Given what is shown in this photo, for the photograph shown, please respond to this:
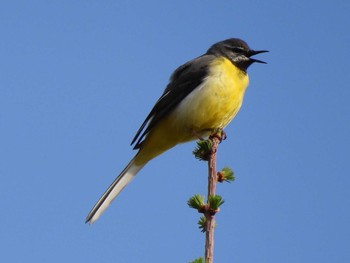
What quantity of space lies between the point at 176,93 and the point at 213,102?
670 millimetres

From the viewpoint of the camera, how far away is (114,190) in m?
6.10

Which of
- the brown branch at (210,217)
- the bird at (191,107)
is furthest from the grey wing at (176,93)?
the brown branch at (210,217)

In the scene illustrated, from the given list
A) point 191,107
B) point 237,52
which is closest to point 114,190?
point 191,107

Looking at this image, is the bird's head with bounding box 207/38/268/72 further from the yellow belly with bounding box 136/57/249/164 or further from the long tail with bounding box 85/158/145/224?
the long tail with bounding box 85/158/145/224

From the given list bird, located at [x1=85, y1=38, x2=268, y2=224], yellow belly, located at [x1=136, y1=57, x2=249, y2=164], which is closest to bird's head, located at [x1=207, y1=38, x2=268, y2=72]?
bird, located at [x1=85, y1=38, x2=268, y2=224]

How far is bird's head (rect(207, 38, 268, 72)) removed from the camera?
24.1 feet

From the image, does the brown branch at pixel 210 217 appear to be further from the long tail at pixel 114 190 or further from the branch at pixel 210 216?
the long tail at pixel 114 190

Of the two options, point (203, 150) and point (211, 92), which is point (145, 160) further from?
point (203, 150)

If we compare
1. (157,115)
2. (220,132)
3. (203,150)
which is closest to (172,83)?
(157,115)

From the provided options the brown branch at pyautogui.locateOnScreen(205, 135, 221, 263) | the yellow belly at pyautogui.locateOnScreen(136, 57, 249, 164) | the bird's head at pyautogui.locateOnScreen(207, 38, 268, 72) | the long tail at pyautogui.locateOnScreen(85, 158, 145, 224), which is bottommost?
the brown branch at pyautogui.locateOnScreen(205, 135, 221, 263)

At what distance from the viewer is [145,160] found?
683 cm

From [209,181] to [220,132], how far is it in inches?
84.7

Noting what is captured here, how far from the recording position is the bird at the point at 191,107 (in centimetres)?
639

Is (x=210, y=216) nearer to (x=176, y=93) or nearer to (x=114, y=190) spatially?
(x=114, y=190)
